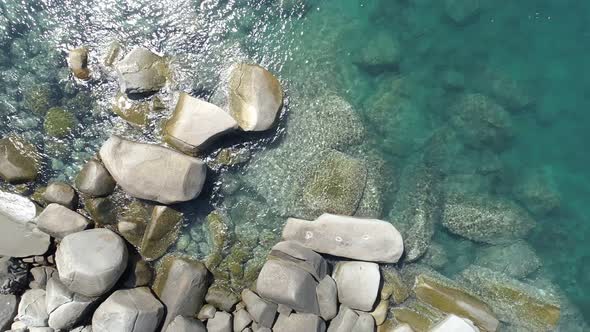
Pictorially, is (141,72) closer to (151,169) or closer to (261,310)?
(151,169)

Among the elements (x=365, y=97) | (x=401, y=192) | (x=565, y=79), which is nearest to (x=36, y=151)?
(x=365, y=97)

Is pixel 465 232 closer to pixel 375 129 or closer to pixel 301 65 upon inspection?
Answer: pixel 375 129

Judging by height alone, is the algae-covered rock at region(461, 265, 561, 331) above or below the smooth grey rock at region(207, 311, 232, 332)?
below

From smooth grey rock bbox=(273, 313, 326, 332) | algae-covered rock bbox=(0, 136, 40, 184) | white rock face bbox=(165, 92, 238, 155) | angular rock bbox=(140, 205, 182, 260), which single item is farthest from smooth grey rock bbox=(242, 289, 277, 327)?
algae-covered rock bbox=(0, 136, 40, 184)

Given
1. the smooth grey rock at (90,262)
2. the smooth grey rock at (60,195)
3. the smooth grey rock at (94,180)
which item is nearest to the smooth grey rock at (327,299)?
the smooth grey rock at (90,262)

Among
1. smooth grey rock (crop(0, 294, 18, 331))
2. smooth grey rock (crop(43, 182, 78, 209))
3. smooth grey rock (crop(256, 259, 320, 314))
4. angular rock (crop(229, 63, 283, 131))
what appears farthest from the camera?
angular rock (crop(229, 63, 283, 131))

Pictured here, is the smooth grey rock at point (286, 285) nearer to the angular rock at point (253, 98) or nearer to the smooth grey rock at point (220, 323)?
→ the smooth grey rock at point (220, 323)

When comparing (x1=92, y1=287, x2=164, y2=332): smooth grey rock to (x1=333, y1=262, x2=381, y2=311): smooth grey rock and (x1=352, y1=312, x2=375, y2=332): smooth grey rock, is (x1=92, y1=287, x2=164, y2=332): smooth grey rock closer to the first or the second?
(x1=333, y1=262, x2=381, y2=311): smooth grey rock

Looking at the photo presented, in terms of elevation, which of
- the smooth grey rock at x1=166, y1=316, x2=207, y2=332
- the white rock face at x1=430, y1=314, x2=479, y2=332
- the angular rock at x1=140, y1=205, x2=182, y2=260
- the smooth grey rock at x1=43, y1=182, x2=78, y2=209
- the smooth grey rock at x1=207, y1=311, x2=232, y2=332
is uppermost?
the smooth grey rock at x1=43, y1=182, x2=78, y2=209
